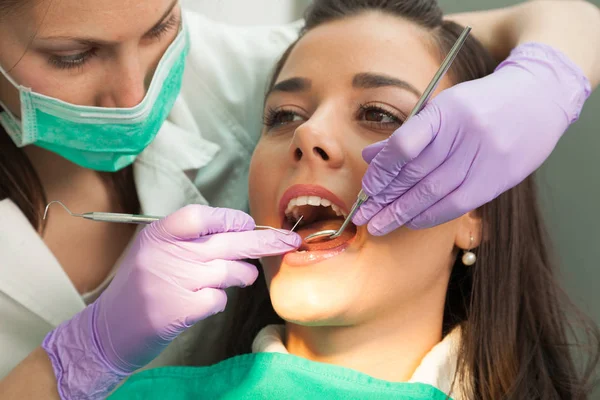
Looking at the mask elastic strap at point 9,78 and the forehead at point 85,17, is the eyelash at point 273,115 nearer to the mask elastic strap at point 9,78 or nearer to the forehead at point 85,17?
the forehead at point 85,17

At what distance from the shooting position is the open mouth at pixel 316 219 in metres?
1.25

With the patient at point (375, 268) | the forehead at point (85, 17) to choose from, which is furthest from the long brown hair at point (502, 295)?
the forehead at point (85, 17)

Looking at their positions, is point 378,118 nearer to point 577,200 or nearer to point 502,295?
point 502,295

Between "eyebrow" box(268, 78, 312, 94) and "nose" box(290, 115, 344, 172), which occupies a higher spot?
"eyebrow" box(268, 78, 312, 94)

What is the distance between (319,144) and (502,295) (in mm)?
598

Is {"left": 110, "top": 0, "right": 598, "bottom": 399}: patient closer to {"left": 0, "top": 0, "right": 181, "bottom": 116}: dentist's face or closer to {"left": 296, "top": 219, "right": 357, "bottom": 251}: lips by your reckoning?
{"left": 296, "top": 219, "right": 357, "bottom": 251}: lips

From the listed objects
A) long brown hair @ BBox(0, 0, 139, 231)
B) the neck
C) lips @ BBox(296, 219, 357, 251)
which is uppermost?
long brown hair @ BBox(0, 0, 139, 231)

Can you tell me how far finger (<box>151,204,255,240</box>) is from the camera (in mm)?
1189

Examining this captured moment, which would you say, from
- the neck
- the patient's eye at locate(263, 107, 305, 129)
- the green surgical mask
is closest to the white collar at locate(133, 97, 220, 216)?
the green surgical mask

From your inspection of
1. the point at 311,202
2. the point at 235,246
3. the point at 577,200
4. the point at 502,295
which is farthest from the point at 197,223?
the point at 577,200

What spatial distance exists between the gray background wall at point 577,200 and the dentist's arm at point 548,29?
0.37m

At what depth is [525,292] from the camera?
1.54 m

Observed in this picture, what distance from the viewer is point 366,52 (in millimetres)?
1322

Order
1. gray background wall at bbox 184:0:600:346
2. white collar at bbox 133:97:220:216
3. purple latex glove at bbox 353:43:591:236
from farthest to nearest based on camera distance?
gray background wall at bbox 184:0:600:346, white collar at bbox 133:97:220:216, purple latex glove at bbox 353:43:591:236
